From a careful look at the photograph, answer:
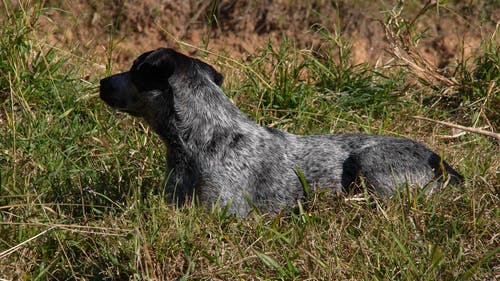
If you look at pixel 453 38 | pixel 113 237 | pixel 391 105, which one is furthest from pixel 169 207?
pixel 453 38

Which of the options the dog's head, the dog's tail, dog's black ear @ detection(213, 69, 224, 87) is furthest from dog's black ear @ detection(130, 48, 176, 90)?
the dog's tail

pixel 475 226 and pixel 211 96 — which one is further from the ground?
pixel 211 96

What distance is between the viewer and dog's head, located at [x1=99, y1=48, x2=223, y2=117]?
5344mm

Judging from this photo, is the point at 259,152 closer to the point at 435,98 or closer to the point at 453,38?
the point at 435,98

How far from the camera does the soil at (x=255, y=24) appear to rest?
8.68 meters

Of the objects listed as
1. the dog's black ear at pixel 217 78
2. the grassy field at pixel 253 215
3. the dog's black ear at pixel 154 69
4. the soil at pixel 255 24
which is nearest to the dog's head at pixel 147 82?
the dog's black ear at pixel 154 69

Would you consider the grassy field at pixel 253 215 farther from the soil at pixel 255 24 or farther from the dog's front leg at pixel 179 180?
the soil at pixel 255 24

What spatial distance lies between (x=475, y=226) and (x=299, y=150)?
1447 millimetres

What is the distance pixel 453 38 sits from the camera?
8.82 meters

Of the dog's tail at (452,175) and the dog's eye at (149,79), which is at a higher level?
the dog's eye at (149,79)

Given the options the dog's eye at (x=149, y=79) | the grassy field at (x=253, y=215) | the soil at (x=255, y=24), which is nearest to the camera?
the grassy field at (x=253, y=215)

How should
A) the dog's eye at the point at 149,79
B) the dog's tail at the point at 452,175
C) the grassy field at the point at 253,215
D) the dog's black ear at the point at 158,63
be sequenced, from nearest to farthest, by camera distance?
the grassy field at the point at 253,215, the dog's black ear at the point at 158,63, the dog's eye at the point at 149,79, the dog's tail at the point at 452,175

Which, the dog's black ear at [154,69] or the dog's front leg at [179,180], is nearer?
the dog's black ear at [154,69]

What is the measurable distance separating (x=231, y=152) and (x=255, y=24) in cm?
365
